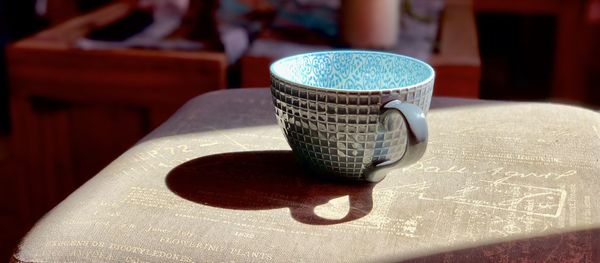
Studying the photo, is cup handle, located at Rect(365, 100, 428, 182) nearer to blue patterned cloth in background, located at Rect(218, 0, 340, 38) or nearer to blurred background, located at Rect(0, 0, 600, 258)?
blurred background, located at Rect(0, 0, 600, 258)

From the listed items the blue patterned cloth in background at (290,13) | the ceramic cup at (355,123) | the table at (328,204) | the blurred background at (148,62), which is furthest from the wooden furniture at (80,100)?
the ceramic cup at (355,123)

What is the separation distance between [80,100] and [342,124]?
0.79 metres

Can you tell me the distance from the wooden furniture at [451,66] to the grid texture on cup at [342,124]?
22.4 inches

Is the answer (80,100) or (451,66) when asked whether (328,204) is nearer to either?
(451,66)

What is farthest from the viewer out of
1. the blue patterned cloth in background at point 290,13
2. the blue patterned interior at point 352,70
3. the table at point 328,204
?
the blue patterned cloth in background at point 290,13

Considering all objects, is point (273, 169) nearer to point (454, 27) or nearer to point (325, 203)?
point (325, 203)

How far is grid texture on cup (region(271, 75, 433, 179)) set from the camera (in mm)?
456

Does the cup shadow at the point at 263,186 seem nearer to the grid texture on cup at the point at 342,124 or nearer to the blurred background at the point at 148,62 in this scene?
the grid texture on cup at the point at 342,124

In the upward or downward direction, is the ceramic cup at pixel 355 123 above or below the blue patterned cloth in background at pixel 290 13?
above

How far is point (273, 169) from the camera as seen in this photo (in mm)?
529

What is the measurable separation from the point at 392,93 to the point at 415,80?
0.08 m

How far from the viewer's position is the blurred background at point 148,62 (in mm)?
1102

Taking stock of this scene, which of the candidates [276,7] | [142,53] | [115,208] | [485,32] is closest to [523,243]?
[115,208]

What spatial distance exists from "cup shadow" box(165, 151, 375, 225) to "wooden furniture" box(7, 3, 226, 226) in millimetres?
563
